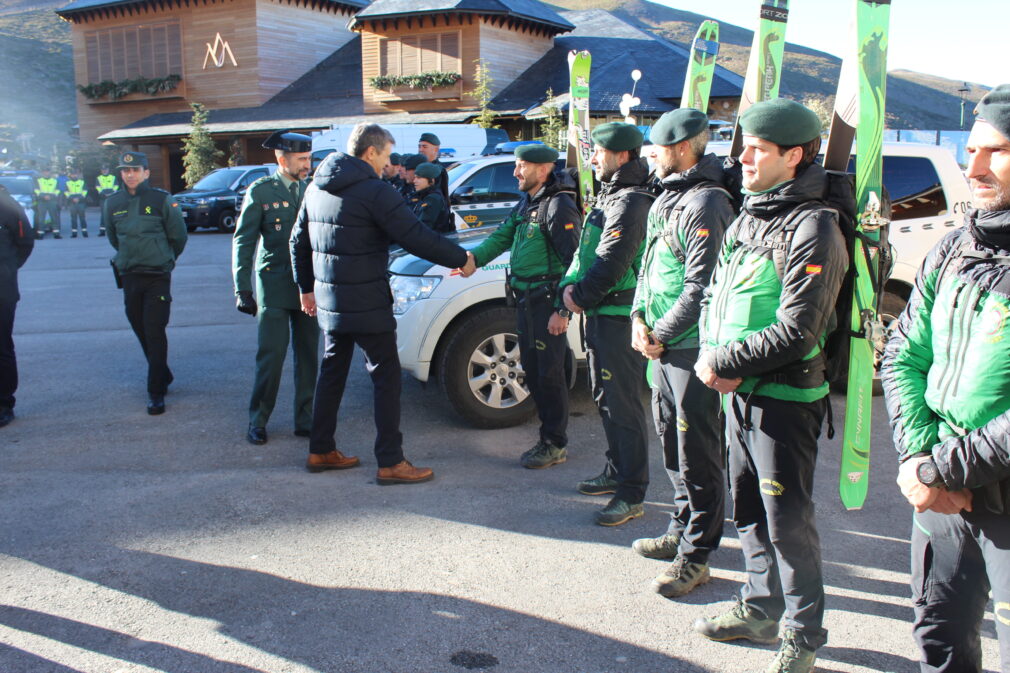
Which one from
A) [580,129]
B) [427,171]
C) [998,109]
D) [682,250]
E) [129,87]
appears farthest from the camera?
[129,87]

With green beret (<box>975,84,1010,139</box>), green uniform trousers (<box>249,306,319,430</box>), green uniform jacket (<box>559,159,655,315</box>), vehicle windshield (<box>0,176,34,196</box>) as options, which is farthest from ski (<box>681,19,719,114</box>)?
vehicle windshield (<box>0,176,34,196</box>)

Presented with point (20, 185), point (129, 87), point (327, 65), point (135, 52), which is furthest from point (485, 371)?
point (135, 52)

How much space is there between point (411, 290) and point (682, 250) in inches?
116

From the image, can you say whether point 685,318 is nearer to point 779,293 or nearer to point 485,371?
point 779,293

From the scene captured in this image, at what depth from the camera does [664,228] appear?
357 centimetres

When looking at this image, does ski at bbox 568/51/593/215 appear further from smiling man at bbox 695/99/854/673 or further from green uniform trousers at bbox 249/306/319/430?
smiling man at bbox 695/99/854/673

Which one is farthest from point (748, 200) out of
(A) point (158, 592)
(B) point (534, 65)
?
(B) point (534, 65)

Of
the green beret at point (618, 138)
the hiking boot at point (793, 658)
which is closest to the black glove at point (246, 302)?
the green beret at point (618, 138)

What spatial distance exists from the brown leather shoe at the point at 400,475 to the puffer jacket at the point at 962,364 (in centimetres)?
310

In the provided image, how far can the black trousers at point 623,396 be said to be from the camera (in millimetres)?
4309

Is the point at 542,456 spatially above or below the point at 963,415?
below

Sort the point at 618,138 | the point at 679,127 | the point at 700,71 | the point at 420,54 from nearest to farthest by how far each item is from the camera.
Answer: the point at 679,127, the point at 618,138, the point at 700,71, the point at 420,54

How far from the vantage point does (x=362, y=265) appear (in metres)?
4.86

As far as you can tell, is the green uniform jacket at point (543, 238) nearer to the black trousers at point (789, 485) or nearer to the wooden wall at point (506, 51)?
the black trousers at point (789, 485)
